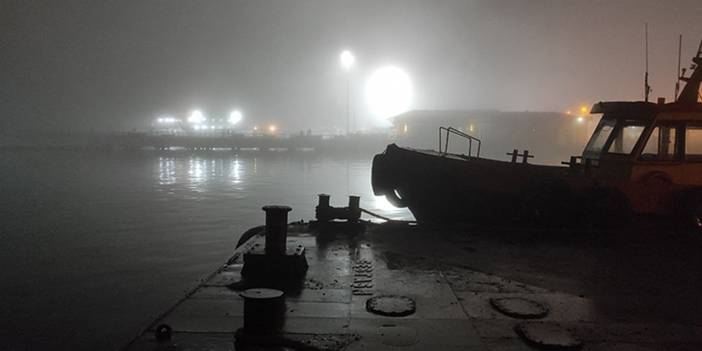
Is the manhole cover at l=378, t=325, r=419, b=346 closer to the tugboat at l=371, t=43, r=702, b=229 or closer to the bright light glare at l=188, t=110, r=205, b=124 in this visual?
the tugboat at l=371, t=43, r=702, b=229

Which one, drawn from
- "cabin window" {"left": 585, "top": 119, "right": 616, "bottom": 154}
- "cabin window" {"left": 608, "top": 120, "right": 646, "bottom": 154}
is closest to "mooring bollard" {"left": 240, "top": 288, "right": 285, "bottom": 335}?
"cabin window" {"left": 608, "top": 120, "right": 646, "bottom": 154}

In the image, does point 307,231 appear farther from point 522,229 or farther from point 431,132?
point 431,132

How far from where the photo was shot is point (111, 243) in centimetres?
1586

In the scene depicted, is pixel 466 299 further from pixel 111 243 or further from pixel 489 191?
pixel 111 243

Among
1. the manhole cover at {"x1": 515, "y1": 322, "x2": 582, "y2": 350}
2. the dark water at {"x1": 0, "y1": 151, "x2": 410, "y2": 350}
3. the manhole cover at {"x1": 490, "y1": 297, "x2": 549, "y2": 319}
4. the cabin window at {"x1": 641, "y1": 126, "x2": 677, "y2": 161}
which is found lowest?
the dark water at {"x1": 0, "y1": 151, "x2": 410, "y2": 350}

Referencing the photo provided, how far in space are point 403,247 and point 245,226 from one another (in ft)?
36.1

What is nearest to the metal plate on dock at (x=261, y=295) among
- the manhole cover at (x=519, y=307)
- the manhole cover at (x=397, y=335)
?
the manhole cover at (x=397, y=335)

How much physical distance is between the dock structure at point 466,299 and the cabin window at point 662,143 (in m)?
2.05

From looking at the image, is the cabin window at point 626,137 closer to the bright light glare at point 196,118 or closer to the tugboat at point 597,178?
the tugboat at point 597,178

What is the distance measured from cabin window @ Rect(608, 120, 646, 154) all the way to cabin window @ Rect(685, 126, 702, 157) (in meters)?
1.00

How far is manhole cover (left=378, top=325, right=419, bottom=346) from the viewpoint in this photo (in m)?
4.72

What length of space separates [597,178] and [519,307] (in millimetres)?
6701

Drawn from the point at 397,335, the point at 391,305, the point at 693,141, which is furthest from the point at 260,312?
the point at 693,141

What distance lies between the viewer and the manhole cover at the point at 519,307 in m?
5.53
